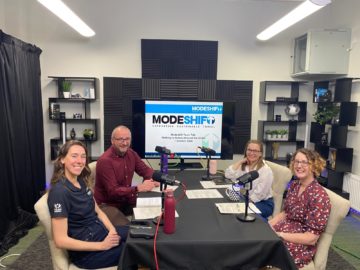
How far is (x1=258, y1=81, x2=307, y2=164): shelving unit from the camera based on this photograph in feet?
16.2

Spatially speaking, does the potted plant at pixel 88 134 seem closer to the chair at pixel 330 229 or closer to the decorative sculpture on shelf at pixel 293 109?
the decorative sculpture on shelf at pixel 293 109

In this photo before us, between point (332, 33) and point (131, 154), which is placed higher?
point (332, 33)

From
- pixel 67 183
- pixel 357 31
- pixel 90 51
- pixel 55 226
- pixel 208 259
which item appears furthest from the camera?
pixel 90 51

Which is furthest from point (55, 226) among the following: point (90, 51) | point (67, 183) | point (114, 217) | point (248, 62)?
point (248, 62)

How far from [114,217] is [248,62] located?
3675 mm

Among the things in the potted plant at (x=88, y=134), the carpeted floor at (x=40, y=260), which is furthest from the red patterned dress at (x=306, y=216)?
the potted plant at (x=88, y=134)

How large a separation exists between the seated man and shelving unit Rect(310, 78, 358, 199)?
307 centimetres

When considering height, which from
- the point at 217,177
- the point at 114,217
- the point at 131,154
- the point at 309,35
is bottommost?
the point at 114,217

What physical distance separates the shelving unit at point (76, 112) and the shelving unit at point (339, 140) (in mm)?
3723

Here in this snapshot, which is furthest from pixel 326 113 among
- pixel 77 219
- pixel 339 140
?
pixel 77 219

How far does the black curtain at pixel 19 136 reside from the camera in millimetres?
3260

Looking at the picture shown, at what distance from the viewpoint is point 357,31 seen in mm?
4277

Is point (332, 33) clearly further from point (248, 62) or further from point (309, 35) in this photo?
point (248, 62)

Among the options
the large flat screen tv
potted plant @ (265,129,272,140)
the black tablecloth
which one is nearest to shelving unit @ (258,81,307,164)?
potted plant @ (265,129,272,140)
